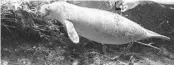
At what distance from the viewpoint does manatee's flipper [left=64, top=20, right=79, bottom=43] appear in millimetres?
1839

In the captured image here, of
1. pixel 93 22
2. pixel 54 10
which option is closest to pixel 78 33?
pixel 93 22

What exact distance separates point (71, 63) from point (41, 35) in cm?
38

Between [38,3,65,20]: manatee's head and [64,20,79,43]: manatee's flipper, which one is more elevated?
[38,3,65,20]: manatee's head

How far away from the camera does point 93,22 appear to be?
2004mm

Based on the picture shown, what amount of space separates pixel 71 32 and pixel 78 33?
176mm

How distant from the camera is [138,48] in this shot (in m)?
2.79

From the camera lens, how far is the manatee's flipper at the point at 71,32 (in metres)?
Result: 1.84

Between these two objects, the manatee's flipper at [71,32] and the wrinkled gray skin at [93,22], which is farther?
the wrinkled gray skin at [93,22]

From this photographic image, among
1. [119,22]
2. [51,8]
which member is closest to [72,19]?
[51,8]

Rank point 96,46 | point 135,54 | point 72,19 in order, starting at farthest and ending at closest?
point 135,54 → point 96,46 → point 72,19

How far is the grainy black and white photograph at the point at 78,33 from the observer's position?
202 cm

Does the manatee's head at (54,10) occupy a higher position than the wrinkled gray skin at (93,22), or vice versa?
the manatee's head at (54,10)

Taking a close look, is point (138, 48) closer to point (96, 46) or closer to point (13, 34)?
point (96, 46)

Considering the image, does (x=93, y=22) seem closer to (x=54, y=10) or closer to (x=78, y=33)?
(x=78, y=33)
